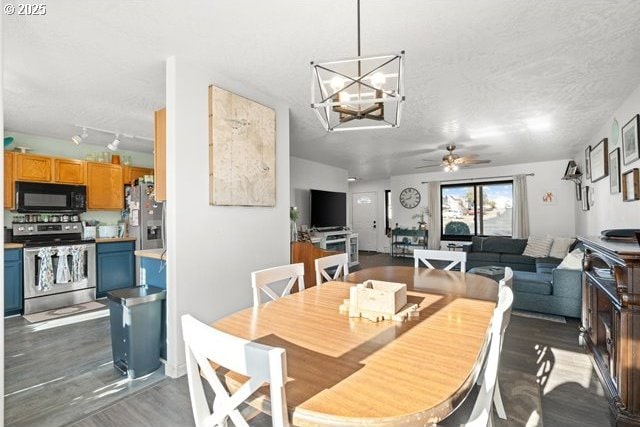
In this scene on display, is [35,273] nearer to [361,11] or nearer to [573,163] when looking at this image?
[361,11]

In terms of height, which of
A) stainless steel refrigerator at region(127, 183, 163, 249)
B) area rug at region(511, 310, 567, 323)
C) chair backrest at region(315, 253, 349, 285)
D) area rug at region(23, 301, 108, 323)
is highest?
stainless steel refrigerator at region(127, 183, 163, 249)

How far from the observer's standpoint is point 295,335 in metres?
1.28

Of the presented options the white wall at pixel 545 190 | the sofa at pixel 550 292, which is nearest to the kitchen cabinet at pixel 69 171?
the sofa at pixel 550 292

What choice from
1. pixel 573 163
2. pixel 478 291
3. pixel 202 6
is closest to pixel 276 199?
pixel 202 6

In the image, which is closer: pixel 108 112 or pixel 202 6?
pixel 202 6

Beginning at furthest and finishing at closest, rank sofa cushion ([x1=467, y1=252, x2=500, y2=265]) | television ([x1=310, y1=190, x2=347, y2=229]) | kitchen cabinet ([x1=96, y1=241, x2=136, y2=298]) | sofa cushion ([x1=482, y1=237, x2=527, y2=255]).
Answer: television ([x1=310, y1=190, x2=347, y2=229]) → sofa cushion ([x1=482, y1=237, x2=527, y2=255]) → sofa cushion ([x1=467, y1=252, x2=500, y2=265]) → kitchen cabinet ([x1=96, y1=241, x2=136, y2=298])

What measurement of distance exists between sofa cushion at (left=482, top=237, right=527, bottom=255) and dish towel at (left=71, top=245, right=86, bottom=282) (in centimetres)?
717

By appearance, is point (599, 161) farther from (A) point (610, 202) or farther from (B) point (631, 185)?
(B) point (631, 185)

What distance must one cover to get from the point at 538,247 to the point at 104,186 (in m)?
7.77

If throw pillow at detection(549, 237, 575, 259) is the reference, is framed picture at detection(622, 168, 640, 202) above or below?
above

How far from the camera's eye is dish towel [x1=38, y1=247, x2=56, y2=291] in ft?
13.6

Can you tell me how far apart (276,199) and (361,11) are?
6.24 feet

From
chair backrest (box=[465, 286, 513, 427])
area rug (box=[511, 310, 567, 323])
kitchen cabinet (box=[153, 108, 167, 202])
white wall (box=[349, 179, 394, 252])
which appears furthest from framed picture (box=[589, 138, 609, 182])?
white wall (box=[349, 179, 394, 252])

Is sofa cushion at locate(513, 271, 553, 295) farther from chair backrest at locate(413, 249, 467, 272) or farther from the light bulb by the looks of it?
the light bulb
